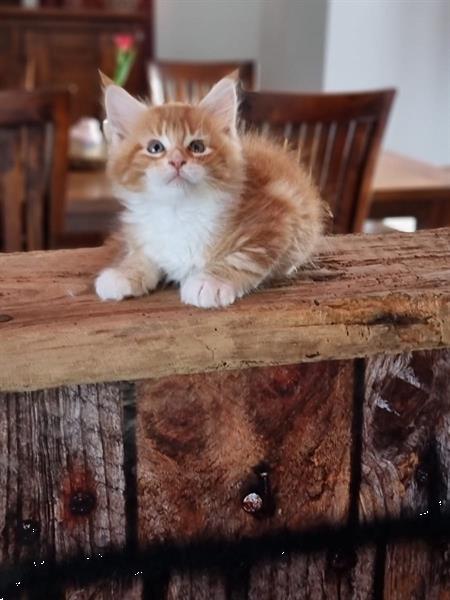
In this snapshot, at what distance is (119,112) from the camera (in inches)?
26.7

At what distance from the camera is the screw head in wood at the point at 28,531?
476mm

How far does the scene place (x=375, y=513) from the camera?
20.9 inches

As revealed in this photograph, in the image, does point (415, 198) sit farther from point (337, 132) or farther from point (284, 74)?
point (284, 74)

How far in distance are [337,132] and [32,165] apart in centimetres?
57

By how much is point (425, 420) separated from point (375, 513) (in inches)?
2.7

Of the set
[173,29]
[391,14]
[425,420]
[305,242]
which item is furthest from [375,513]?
[173,29]

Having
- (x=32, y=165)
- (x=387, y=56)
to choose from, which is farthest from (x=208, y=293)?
(x=387, y=56)

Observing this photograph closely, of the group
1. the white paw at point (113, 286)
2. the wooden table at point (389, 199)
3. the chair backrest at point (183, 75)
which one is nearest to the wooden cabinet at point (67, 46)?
the chair backrest at point (183, 75)

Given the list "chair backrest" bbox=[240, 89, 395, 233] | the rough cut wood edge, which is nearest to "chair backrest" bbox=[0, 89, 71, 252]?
"chair backrest" bbox=[240, 89, 395, 233]

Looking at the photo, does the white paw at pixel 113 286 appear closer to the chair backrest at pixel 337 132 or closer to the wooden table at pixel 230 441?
the wooden table at pixel 230 441

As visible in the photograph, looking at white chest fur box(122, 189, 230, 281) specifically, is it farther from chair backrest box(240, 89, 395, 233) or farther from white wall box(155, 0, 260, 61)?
white wall box(155, 0, 260, 61)

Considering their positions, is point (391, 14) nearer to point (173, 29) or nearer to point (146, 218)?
point (173, 29)

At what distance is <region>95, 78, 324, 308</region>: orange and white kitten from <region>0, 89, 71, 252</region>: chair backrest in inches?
30.2

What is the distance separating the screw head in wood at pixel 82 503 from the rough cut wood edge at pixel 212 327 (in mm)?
75
